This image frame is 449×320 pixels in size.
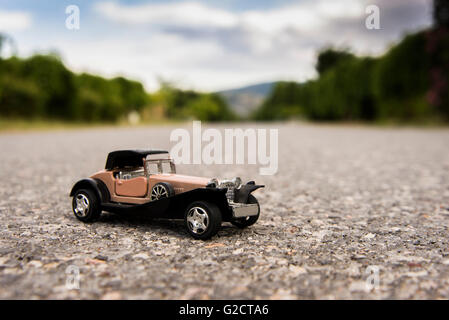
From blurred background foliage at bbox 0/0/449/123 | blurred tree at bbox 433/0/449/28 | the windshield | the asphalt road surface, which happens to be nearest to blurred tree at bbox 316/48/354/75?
blurred background foliage at bbox 0/0/449/123

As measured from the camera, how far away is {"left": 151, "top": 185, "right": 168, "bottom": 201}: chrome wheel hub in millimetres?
5295

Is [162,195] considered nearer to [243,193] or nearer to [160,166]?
[160,166]

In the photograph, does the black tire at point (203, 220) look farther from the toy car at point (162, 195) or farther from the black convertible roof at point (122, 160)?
the black convertible roof at point (122, 160)

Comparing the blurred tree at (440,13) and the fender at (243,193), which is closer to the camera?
the fender at (243,193)

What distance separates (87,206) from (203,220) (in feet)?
6.46

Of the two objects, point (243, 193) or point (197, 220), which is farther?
point (243, 193)

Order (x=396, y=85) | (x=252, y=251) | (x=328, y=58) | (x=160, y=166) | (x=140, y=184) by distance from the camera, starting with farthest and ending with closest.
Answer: (x=328, y=58) < (x=396, y=85) < (x=160, y=166) < (x=140, y=184) < (x=252, y=251)

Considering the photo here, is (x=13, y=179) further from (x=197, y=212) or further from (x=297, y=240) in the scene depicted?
(x=297, y=240)

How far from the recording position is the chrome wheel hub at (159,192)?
208 inches

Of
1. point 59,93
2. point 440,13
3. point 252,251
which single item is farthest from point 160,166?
point 59,93

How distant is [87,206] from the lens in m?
5.91

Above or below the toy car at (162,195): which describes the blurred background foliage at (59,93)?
above

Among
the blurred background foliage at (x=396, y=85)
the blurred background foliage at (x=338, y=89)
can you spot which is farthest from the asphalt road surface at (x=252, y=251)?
the blurred background foliage at (x=338, y=89)
